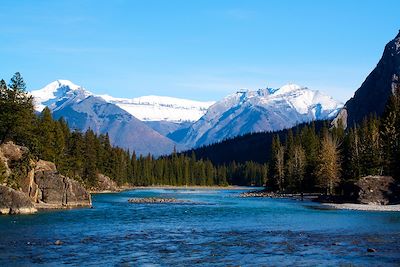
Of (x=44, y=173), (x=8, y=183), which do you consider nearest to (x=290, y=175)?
(x=44, y=173)

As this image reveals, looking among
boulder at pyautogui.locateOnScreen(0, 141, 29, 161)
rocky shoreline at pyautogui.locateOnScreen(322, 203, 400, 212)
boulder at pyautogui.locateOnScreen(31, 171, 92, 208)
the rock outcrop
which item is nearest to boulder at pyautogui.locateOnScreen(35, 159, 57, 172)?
boulder at pyautogui.locateOnScreen(31, 171, 92, 208)

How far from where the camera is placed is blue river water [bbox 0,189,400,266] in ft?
128

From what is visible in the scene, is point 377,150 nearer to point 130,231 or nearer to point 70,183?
point 70,183

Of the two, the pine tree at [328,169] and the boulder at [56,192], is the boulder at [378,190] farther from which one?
the boulder at [56,192]

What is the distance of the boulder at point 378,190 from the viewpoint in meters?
95.5

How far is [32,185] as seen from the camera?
304 feet

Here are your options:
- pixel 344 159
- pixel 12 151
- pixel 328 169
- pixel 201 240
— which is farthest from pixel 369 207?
pixel 12 151

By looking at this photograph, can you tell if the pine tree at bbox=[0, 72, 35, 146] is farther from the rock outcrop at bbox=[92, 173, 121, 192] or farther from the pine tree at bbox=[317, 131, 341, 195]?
the rock outcrop at bbox=[92, 173, 121, 192]

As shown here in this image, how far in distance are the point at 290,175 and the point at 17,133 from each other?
7842 centimetres

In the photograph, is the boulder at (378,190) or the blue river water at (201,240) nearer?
the blue river water at (201,240)

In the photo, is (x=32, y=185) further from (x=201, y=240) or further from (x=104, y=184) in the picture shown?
(x=104, y=184)

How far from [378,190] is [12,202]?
2321 inches

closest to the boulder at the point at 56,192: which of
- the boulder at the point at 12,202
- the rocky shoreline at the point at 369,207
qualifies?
the boulder at the point at 12,202

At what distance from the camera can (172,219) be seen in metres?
73.2
